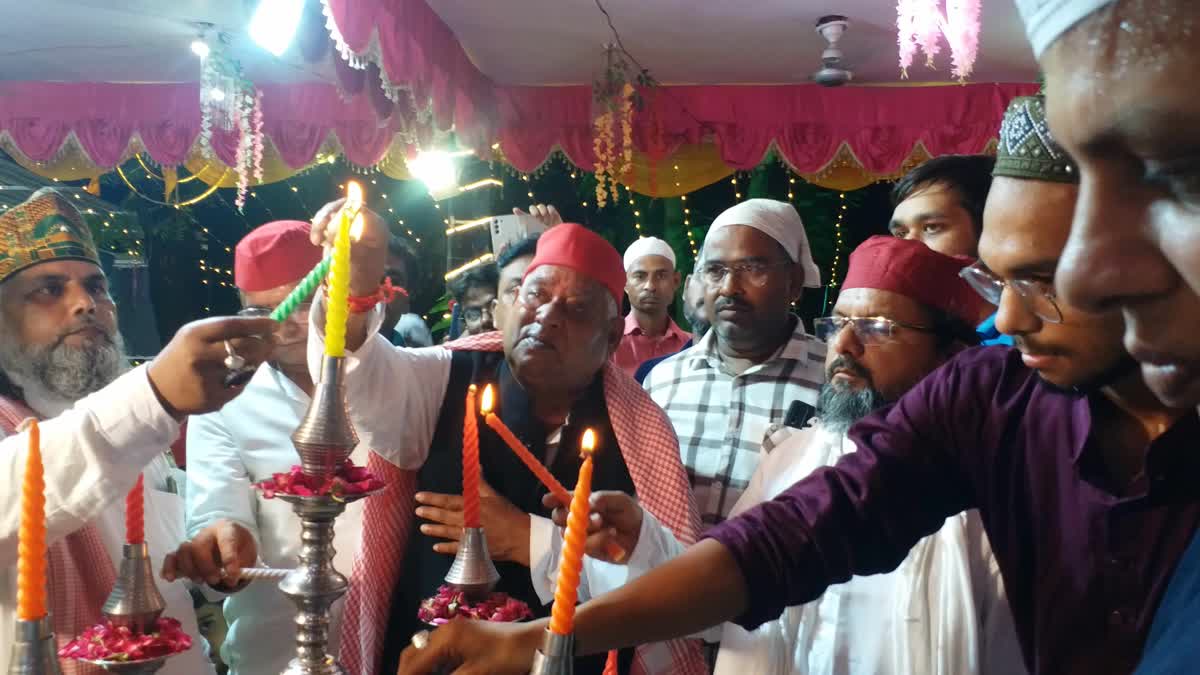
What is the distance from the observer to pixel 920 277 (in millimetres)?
2256

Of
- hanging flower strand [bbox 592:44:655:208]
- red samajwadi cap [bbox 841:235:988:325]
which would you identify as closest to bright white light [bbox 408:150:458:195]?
hanging flower strand [bbox 592:44:655:208]

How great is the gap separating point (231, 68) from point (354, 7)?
2765 mm

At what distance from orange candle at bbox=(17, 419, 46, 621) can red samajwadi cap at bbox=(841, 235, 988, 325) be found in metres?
1.98

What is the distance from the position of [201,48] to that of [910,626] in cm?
623

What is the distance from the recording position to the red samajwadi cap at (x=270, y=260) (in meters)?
2.59

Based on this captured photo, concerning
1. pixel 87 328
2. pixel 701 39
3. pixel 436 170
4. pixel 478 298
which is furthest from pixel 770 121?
pixel 87 328

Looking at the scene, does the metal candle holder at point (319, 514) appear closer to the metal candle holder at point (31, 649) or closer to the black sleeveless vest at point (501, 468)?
the metal candle holder at point (31, 649)

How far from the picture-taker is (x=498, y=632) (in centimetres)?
98

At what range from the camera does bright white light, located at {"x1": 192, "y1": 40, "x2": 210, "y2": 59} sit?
6031 millimetres

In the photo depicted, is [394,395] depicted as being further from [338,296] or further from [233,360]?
[338,296]

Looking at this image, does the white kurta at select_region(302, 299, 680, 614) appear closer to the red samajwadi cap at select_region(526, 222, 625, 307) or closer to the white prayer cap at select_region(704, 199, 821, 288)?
the red samajwadi cap at select_region(526, 222, 625, 307)

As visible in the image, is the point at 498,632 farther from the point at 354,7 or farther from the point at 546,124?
the point at 546,124

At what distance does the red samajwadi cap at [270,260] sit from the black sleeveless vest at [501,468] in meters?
0.73

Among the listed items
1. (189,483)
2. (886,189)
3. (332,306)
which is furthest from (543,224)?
(886,189)
